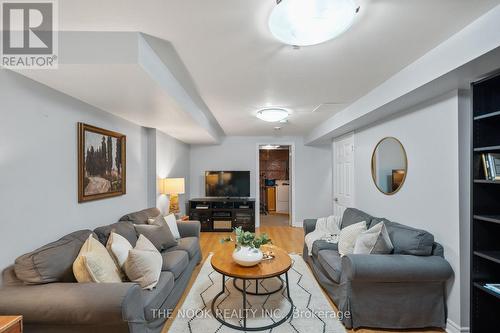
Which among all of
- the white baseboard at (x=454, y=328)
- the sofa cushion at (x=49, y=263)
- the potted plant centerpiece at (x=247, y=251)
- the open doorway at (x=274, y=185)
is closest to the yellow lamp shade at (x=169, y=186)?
the potted plant centerpiece at (x=247, y=251)

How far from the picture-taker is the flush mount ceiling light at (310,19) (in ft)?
3.90

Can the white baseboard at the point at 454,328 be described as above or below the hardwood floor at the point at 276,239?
above

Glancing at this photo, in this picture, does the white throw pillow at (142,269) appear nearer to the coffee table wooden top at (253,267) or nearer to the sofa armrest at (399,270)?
the coffee table wooden top at (253,267)

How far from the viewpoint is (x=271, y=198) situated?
8719 mm

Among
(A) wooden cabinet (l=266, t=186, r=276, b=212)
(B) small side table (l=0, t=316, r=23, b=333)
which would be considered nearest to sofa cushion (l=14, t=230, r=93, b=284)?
(B) small side table (l=0, t=316, r=23, b=333)

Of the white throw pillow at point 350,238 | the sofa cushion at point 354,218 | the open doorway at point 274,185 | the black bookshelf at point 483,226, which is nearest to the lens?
the black bookshelf at point 483,226

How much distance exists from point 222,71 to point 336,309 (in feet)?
8.66

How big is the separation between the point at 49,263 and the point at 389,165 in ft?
11.7

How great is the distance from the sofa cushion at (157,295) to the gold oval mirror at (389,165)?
275cm

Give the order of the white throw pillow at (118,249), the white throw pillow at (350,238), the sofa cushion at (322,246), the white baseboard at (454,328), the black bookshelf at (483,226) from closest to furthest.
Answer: the black bookshelf at (483,226) → the white baseboard at (454,328) → the white throw pillow at (118,249) → the white throw pillow at (350,238) → the sofa cushion at (322,246)

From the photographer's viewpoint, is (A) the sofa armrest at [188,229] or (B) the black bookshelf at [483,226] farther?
(A) the sofa armrest at [188,229]

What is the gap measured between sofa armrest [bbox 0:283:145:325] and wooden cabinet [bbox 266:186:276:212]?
724 centimetres

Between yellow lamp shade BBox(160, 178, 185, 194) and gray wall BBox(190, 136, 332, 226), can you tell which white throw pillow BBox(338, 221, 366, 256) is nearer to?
yellow lamp shade BBox(160, 178, 185, 194)

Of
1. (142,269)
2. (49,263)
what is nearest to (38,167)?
(49,263)
